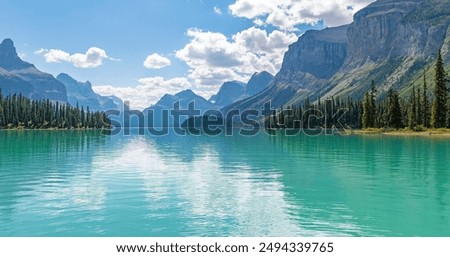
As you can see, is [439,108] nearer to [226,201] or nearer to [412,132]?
[412,132]

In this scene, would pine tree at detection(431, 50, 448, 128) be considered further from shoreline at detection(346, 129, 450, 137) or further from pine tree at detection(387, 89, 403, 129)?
pine tree at detection(387, 89, 403, 129)

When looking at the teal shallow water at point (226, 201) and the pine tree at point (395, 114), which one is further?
the pine tree at point (395, 114)

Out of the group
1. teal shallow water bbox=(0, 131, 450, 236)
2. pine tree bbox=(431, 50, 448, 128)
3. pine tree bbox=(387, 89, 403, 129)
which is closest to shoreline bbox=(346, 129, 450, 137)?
pine tree bbox=(387, 89, 403, 129)

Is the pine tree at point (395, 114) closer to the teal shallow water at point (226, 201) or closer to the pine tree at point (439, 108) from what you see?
the pine tree at point (439, 108)

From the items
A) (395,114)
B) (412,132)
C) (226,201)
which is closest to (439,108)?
(412,132)

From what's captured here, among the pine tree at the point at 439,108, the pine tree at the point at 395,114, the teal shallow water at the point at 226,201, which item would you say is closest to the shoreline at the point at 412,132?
the pine tree at the point at 395,114

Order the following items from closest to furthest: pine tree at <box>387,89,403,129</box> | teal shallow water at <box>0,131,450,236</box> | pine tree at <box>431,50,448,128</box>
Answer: teal shallow water at <box>0,131,450,236</box> < pine tree at <box>431,50,448,128</box> < pine tree at <box>387,89,403,129</box>

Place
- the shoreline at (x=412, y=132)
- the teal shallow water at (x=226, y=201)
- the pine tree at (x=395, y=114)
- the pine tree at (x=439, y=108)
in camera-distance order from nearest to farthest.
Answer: the teal shallow water at (x=226, y=201)
the shoreline at (x=412, y=132)
the pine tree at (x=439, y=108)
the pine tree at (x=395, y=114)

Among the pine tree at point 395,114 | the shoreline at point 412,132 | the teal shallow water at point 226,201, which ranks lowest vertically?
the teal shallow water at point 226,201

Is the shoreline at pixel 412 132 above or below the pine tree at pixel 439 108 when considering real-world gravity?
below

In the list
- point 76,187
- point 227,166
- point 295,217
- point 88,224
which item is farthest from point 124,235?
point 227,166

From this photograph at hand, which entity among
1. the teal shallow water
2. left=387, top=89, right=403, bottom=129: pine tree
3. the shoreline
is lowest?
the teal shallow water

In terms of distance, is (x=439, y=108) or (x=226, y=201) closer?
(x=226, y=201)

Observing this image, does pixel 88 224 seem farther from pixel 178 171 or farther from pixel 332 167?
pixel 332 167
